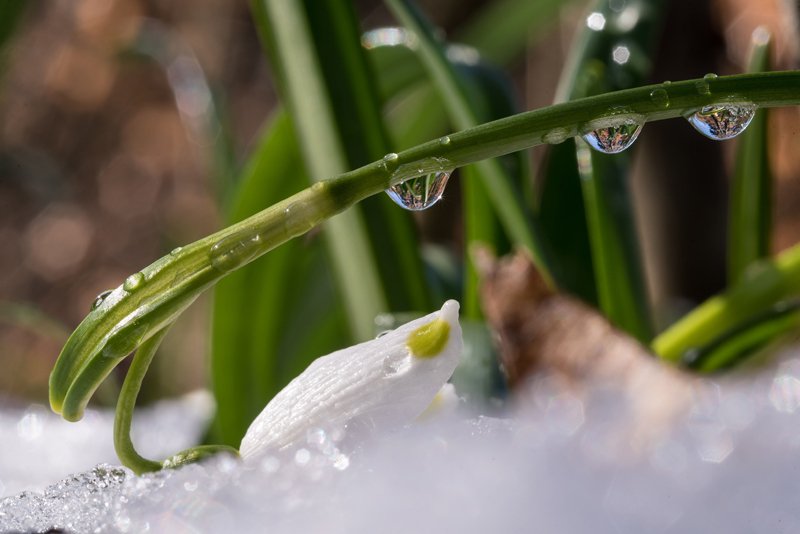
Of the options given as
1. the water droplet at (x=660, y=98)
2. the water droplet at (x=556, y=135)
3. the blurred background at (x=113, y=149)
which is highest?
the water droplet at (x=660, y=98)

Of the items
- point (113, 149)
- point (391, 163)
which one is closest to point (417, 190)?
point (391, 163)

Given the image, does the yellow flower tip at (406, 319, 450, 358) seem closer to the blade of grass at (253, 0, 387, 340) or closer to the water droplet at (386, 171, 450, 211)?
the water droplet at (386, 171, 450, 211)

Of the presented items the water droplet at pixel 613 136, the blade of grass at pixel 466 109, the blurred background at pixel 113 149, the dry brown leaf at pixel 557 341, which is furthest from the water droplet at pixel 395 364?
the blurred background at pixel 113 149

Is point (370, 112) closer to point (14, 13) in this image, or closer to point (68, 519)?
point (14, 13)

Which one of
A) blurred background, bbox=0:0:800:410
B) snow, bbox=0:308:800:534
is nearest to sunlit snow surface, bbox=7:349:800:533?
snow, bbox=0:308:800:534

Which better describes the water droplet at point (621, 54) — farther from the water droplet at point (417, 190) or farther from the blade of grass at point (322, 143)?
the water droplet at point (417, 190)

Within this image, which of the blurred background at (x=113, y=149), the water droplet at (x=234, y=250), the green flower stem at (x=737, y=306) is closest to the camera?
the water droplet at (x=234, y=250)

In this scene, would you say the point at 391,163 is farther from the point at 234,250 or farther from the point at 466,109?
the point at 466,109
